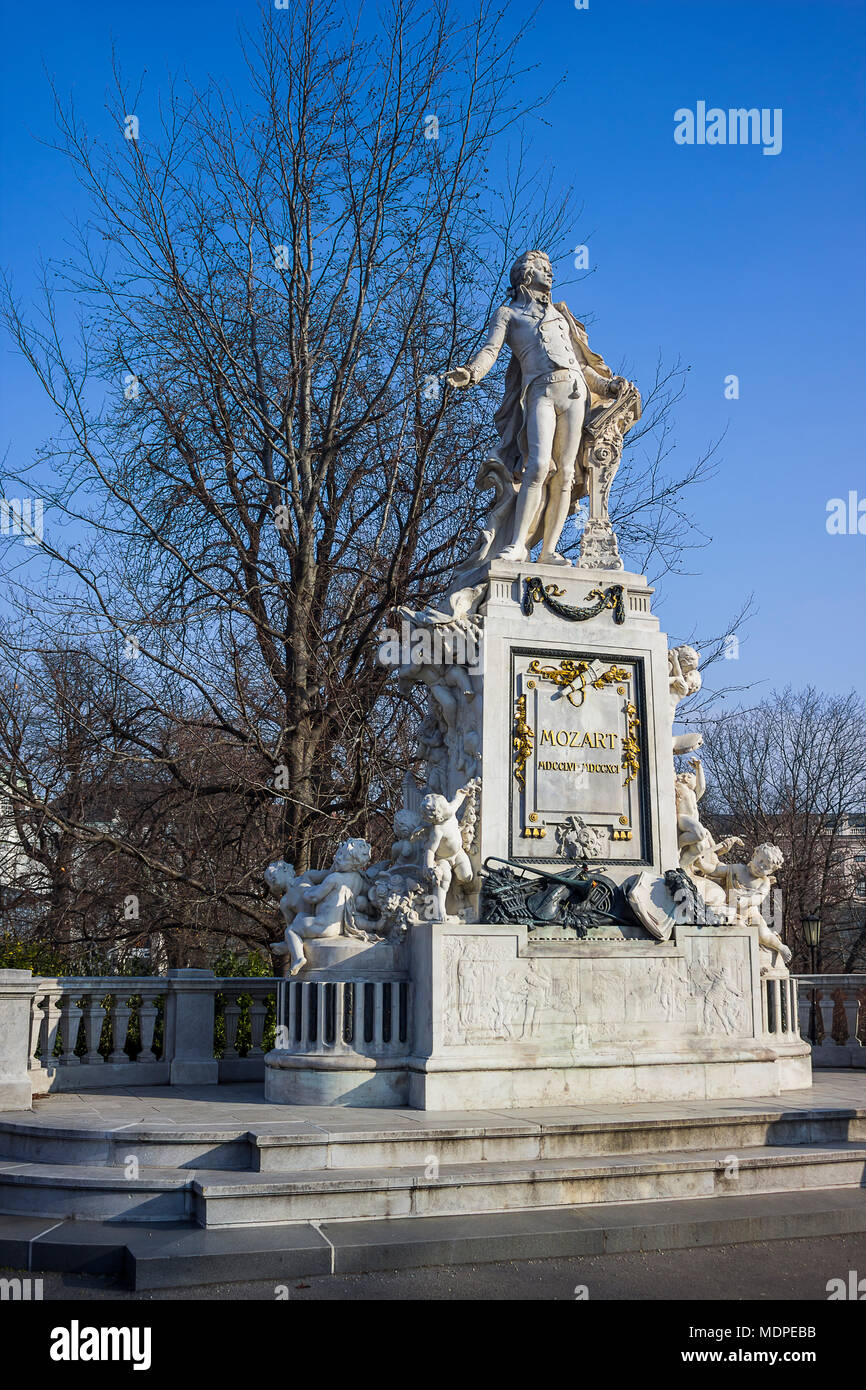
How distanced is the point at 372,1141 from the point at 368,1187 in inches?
17.2

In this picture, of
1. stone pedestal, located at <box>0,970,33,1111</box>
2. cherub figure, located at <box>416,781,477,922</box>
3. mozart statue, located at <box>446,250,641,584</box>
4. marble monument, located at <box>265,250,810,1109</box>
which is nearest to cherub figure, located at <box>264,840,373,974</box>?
marble monument, located at <box>265,250,810,1109</box>

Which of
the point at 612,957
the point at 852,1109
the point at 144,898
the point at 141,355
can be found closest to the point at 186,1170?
the point at 612,957

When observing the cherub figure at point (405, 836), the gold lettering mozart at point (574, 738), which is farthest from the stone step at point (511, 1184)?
the gold lettering mozart at point (574, 738)

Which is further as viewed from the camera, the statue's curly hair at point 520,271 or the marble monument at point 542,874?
the statue's curly hair at point 520,271

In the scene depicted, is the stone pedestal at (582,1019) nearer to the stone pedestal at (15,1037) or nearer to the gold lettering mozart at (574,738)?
the gold lettering mozart at (574,738)

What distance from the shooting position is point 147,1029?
36.1 feet

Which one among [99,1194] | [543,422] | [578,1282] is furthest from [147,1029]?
[543,422]

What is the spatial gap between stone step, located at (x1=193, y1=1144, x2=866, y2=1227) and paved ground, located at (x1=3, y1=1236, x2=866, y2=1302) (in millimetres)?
597

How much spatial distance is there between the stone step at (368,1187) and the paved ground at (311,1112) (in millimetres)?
378

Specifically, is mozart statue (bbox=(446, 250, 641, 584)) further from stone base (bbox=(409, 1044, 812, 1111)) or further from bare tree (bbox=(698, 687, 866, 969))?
bare tree (bbox=(698, 687, 866, 969))

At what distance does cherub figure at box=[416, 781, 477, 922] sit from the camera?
30.3ft

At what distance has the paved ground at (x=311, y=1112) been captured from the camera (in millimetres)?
7711

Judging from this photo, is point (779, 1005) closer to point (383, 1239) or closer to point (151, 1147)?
point (383, 1239)

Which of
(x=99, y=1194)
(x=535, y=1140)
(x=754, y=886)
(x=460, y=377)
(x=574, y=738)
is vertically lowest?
(x=99, y=1194)
